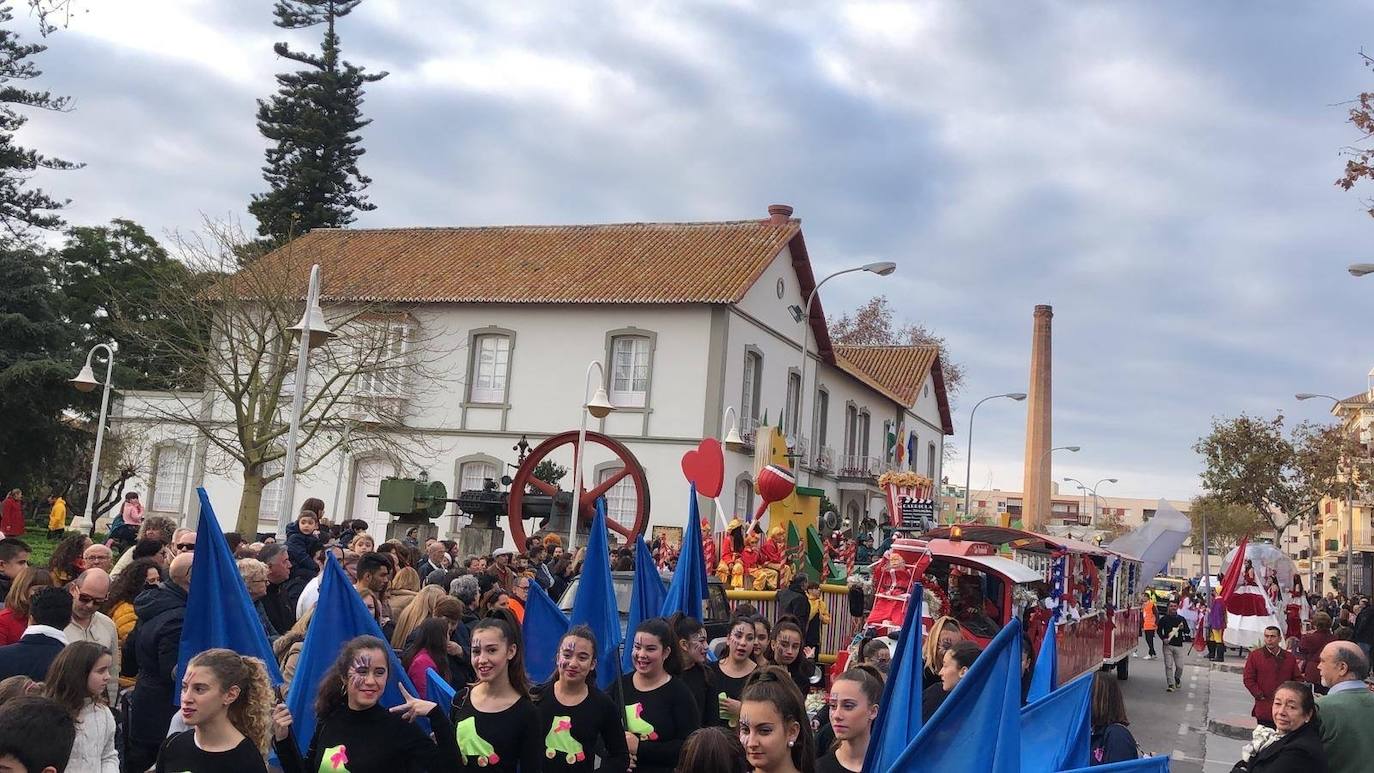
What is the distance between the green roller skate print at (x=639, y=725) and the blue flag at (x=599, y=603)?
1.96 metres

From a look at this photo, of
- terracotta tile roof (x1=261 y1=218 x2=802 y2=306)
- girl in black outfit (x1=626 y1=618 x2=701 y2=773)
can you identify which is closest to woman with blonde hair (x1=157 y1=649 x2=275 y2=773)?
girl in black outfit (x1=626 y1=618 x2=701 y2=773)

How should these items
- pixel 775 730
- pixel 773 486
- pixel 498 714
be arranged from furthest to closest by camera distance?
pixel 773 486 → pixel 498 714 → pixel 775 730

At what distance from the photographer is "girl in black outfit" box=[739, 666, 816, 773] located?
14.1ft

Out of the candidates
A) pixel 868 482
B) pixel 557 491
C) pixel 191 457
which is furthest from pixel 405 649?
pixel 868 482

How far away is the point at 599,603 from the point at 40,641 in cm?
329

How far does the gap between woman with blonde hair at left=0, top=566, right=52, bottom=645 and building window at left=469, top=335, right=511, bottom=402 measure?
29640 mm

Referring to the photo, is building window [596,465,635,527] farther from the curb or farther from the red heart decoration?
the curb

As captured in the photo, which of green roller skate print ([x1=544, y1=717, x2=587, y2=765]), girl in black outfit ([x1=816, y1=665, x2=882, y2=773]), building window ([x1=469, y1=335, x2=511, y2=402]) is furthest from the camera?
building window ([x1=469, y1=335, x2=511, y2=402])

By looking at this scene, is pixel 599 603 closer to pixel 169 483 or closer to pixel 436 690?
pixel 436 690

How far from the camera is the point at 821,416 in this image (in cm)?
4231

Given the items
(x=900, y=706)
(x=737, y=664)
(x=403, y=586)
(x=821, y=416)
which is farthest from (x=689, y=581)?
(x=821, y=416)

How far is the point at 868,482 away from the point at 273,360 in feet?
70.2

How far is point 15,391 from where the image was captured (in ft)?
104

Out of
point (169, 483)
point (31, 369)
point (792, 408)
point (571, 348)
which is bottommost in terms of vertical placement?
point (169, 483)
